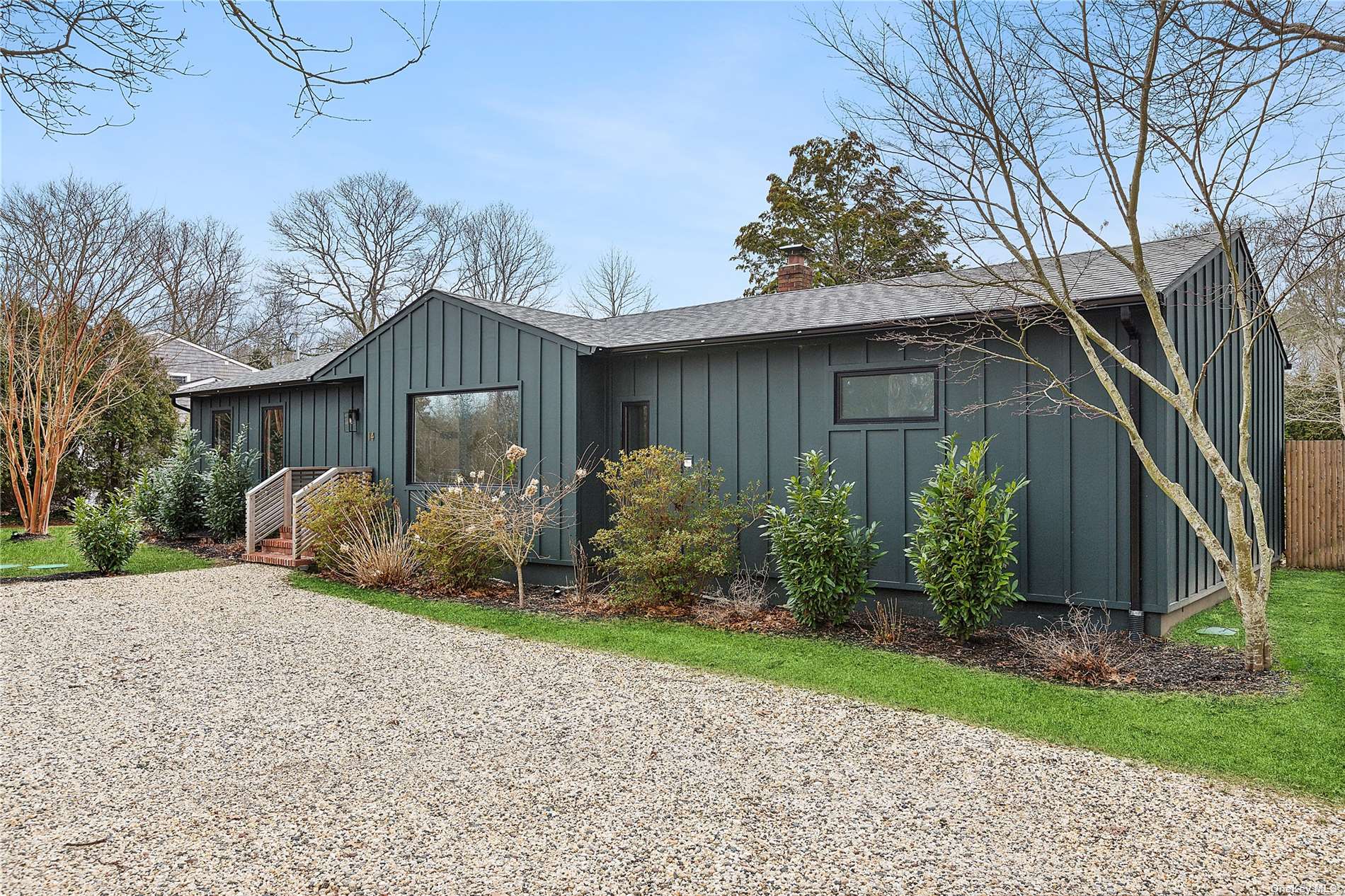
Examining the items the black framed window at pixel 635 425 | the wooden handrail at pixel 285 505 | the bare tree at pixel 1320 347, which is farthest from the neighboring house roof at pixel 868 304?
the bare tree at pixel 1320 347

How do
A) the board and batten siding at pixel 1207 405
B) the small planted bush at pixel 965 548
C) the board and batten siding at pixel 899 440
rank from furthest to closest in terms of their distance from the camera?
the board and batten siding at pixel 1207 405
the board and batten siding at pixel 899 440
the small planted bush at pixel 965 548

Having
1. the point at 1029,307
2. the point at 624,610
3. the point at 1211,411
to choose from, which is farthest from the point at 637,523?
the point at 1211,411

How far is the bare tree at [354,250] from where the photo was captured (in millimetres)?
24984

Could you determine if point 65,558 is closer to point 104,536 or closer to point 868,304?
point 104,536

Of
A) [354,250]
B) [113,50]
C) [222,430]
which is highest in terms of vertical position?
[354,250]

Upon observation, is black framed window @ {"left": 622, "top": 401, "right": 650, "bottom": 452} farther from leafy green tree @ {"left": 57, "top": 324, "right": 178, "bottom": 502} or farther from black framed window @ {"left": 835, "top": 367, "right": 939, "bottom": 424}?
leafy green tree @ {"left": 57, "top": 324, "right": 178, "bottom": 502}

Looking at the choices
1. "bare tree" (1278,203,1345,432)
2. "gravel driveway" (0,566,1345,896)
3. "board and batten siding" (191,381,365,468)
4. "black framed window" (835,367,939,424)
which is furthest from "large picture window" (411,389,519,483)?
"bare tree" (1278,203,1345,432)

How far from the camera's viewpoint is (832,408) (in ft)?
25.1

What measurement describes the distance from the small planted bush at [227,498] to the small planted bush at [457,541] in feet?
17.2

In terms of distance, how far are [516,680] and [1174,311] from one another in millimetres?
6157

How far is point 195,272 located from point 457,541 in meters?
13.1

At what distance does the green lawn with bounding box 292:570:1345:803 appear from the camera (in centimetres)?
394

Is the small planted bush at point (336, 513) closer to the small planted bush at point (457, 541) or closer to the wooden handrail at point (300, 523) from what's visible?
the wooden handrail at point (300, 523)

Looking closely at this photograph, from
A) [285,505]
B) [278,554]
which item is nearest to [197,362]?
[285,505]
